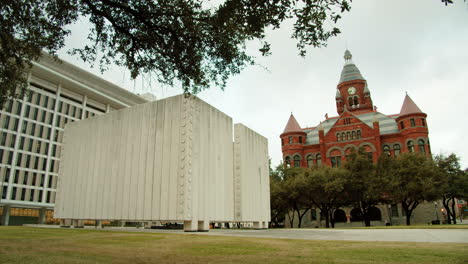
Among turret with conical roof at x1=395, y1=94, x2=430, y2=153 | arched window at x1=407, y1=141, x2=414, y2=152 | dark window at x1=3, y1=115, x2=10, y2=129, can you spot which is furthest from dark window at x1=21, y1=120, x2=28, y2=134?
arched window at x1=407, y1=141, x2=414, y2=152

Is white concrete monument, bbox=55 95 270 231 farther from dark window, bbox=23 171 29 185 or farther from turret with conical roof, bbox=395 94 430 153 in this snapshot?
turret with conical roof, bbox=395 94 430 153

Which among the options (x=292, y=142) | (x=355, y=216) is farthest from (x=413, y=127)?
(x=292, y=142)

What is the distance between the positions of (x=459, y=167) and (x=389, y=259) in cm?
4875

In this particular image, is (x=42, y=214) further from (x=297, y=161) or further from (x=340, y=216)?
Answer: (x=340, y=216)

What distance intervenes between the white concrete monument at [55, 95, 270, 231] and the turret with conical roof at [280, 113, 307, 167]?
31.4 meters

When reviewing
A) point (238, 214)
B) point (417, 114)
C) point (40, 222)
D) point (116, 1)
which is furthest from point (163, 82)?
point (40, 222)

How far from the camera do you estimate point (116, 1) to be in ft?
30.9

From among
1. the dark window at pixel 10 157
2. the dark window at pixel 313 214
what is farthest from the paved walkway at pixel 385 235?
the dark window at pixel 10 157

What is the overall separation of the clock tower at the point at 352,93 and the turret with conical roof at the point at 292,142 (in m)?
12.8

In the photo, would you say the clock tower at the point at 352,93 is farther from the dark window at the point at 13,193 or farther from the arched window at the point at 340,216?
the dark window at the point at 13,193

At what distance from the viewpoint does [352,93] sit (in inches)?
2840

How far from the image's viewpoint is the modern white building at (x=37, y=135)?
5282 cm

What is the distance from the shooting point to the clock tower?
7062 centimetres

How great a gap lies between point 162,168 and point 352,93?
5837 centimetres
